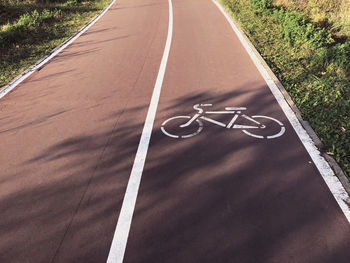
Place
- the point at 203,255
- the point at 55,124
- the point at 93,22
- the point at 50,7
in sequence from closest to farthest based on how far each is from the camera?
the point at 203,255, the point at 55,124, the point at 93,22, the point at 50,7

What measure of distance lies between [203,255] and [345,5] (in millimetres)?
13572

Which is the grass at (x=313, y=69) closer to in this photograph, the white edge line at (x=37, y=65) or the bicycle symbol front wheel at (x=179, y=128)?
the bicycle symbol front wheel at (x=179, y=128)

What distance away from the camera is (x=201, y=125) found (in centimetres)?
563

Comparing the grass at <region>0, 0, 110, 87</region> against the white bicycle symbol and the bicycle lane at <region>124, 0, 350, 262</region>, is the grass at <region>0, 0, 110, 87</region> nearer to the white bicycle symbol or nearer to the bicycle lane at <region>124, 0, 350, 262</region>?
the white bicycle symbol

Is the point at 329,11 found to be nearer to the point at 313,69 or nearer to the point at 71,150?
the point at 313,69

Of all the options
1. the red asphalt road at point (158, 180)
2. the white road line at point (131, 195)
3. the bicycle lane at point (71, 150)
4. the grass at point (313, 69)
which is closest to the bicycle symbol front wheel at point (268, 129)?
the red asphalt road at point (158, 180)

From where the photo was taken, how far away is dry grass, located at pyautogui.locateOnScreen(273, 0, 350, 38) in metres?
10.4

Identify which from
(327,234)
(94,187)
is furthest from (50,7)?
(327,234)

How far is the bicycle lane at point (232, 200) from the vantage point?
11.0 feet

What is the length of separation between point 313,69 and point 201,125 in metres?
4.52

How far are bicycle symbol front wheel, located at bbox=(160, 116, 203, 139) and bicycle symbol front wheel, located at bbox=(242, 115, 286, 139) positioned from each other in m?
1.02

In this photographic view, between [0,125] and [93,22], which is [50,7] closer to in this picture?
[93,22]

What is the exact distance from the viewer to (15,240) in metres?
3.59

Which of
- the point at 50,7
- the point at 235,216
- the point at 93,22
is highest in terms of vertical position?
the point at 50,7
